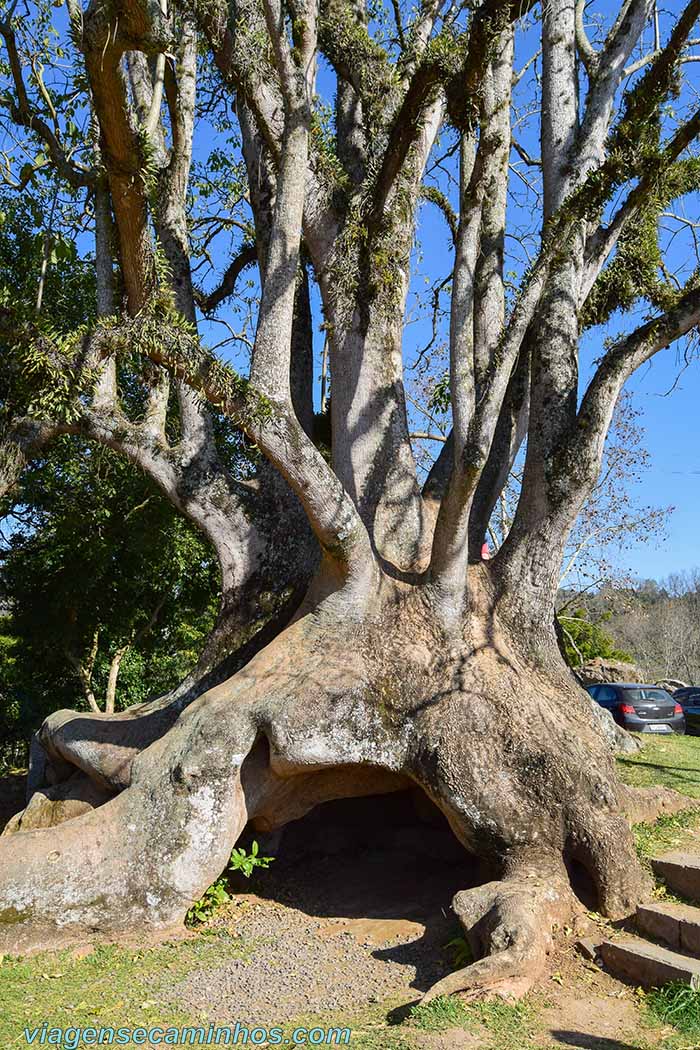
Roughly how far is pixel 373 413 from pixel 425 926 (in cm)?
474

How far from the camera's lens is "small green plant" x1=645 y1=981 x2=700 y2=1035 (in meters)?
4.71

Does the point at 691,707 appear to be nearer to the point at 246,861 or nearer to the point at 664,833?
the point at 664,833

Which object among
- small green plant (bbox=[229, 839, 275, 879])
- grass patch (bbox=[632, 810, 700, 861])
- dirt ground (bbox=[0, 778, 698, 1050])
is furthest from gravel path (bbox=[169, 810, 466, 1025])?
grass patch (bbox=[632, 810, 700, 861])

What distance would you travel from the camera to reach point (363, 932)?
644 cm

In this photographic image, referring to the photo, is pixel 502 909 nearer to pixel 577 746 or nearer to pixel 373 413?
pixel 577 746

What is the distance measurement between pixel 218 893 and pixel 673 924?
3.60 m

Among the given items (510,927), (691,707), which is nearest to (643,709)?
(691,707)

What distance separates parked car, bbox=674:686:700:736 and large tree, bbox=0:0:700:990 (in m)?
13.9

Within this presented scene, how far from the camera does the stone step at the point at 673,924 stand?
5.44 meters

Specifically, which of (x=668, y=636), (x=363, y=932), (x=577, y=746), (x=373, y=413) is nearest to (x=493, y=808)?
(x=577, y=746)

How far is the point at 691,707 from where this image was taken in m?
20.9

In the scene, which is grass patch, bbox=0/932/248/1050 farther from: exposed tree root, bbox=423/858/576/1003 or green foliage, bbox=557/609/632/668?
green foliage, bbox=557/609/632/668

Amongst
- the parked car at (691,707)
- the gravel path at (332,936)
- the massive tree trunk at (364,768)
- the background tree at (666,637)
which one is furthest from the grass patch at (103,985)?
the background tree at (666,637)

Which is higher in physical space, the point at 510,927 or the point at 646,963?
the point at 510,927
